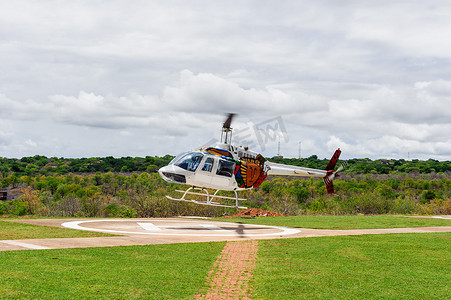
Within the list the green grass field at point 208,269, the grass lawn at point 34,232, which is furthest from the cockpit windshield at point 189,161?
the green grass field at point 208,269

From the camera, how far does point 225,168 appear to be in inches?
957

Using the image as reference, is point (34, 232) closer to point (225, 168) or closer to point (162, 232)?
point (162, 232)

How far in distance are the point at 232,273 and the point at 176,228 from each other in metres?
11.2

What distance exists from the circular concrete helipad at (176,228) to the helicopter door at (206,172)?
2637 mm

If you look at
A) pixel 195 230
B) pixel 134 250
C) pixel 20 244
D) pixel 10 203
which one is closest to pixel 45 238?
pixel 20 244

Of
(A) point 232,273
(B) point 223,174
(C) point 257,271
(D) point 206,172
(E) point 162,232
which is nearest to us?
(A) point 232,273

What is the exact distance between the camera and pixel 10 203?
A: 40.8 meters

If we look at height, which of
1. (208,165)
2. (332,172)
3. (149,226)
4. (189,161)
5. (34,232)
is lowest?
(149,226)

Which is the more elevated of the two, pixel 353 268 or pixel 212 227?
pixel 353 268

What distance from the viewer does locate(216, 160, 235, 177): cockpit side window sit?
24.1 m

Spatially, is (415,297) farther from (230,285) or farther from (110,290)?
(110,290)

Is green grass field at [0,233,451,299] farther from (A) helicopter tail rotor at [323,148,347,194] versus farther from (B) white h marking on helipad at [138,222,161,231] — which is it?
(A) helicopter tail rotor at [323,148,347,194]

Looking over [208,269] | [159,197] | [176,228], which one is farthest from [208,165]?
[159,197]

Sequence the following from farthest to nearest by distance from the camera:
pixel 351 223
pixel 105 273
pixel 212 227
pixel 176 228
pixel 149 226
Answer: pixel 351 223 < pixel 212 227 < pixel 149 226 < pixel 176 228 < pixel 105 273
